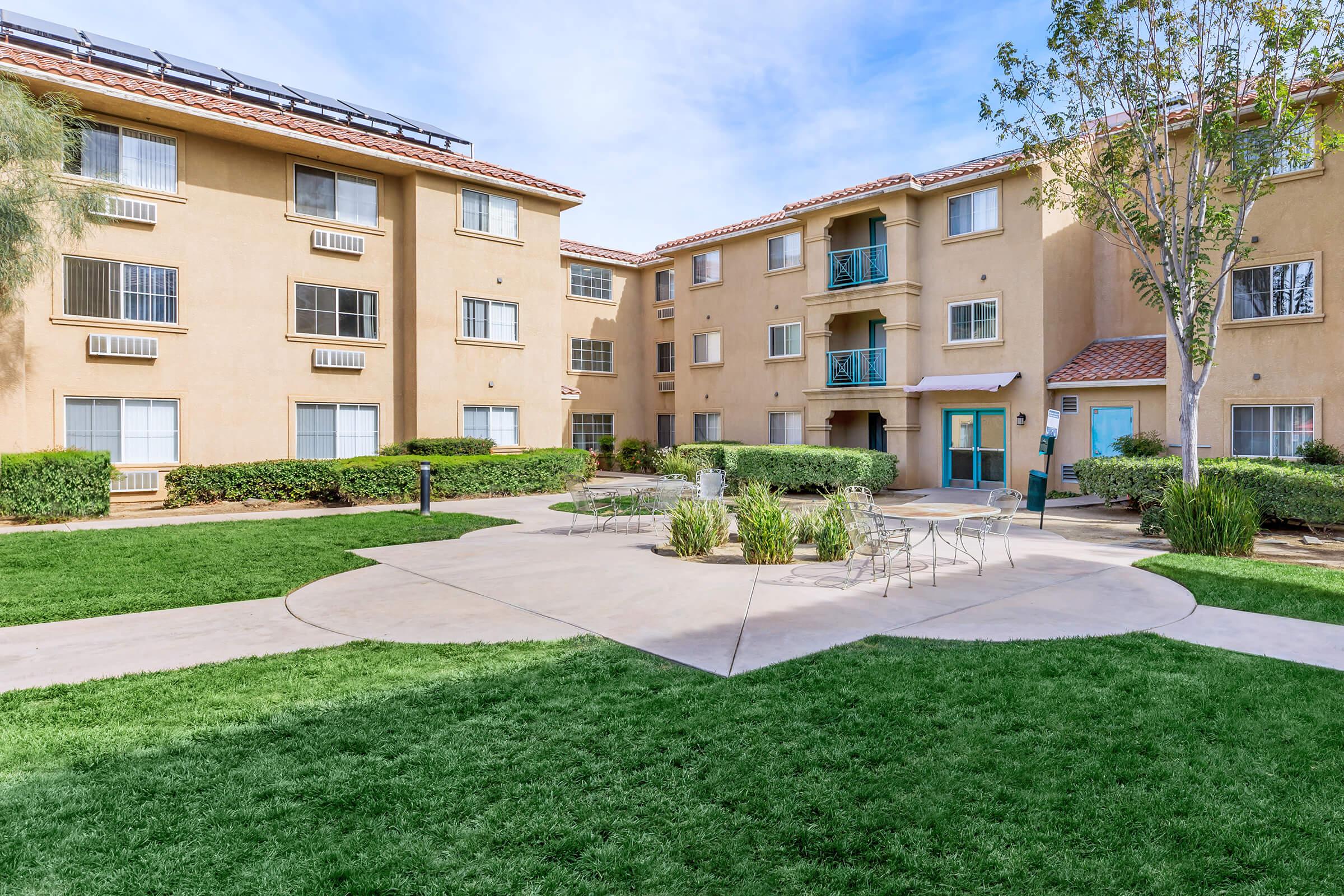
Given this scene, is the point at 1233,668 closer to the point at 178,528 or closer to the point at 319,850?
the point at 319,850

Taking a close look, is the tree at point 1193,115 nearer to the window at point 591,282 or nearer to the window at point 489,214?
the window at point 489,214

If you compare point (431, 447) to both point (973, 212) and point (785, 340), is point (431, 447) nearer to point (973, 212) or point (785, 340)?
point (785, 340)

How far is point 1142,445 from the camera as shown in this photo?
17.9 metres

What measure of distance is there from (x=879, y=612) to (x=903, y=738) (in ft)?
10.5

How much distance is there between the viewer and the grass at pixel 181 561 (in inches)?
324

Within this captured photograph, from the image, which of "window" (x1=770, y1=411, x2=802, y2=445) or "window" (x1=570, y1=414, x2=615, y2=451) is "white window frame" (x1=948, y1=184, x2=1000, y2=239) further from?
"window" (x1=570, y1=414, x2=615, y2=451)

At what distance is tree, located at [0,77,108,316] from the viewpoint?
14.8 metres

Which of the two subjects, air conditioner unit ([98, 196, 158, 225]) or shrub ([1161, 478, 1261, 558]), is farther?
air conditioner unit ([98, 196, 158, 225])

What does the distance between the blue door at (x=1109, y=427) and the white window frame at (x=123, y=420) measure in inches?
889

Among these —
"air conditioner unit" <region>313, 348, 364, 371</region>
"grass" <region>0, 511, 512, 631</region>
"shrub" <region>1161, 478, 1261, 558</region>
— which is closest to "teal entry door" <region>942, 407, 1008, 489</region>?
"shrub" <region>1161, 478, 1261, 558</region>

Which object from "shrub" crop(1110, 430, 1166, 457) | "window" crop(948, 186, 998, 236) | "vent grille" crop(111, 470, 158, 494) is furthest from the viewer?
"window" crop(948, 186, 998, 236)

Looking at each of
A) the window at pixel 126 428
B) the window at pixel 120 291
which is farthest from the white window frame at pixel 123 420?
the window at pixel 120 291

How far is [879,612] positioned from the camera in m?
7.71

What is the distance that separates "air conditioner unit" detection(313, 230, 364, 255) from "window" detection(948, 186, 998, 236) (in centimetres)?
1670
